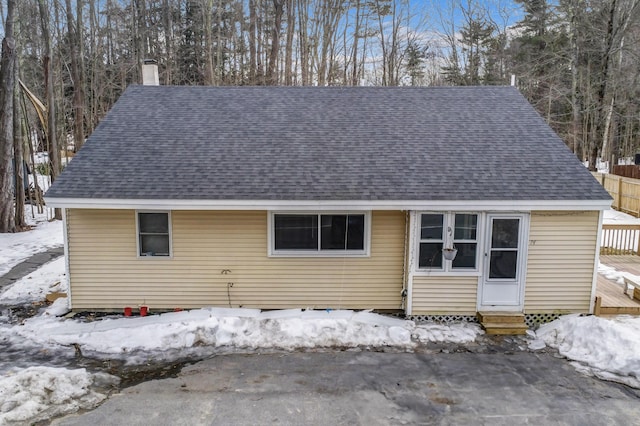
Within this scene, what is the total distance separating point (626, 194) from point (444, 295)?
14.2 m

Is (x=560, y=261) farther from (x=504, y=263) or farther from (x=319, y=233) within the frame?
(x=319, y=233)

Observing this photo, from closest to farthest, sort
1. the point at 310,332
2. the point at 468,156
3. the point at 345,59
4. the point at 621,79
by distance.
→ 1. the point at 310,332
2. the point at 468,156
3. the point at 621,79
4. the point at 345,59

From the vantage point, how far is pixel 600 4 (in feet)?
72.6

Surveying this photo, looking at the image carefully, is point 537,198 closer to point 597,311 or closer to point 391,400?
point 597,311

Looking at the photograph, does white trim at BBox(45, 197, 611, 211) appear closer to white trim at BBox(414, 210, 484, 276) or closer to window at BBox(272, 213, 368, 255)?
white trim at BBox(414, 210, 484, 276)

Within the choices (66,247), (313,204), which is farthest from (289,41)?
(66,247)

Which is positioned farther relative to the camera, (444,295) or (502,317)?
(444,295)

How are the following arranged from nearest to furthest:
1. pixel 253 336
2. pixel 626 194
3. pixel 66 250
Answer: pixel 253 336, pixel 66 250, pixel 626 194

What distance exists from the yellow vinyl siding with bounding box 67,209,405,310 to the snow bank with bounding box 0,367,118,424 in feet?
7.77

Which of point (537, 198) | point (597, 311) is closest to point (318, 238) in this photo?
point (537, 198)

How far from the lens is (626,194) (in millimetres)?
18281

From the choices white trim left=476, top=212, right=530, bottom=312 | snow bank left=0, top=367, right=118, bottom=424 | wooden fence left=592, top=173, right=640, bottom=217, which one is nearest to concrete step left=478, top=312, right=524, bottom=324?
white trim left=476, top=212, right=530, bottom=312

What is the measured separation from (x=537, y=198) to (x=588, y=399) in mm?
3320

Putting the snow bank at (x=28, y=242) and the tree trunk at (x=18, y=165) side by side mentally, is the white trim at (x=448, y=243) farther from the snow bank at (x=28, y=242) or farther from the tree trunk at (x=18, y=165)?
the tree trunk at (x=18, y=165)
